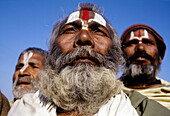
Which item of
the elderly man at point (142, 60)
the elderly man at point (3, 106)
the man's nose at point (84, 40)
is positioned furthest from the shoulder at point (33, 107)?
the elderly man at point (142, 60)

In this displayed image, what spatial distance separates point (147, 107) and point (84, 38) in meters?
0.96

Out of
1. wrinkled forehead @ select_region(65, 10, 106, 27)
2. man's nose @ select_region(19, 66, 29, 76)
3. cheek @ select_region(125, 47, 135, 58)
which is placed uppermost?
cheek @ select_region(125, 47, 135, 58)

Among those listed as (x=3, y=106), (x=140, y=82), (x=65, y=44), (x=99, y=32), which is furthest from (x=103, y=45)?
(x=140, y=82)

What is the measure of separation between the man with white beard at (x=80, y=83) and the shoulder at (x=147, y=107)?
5 cm

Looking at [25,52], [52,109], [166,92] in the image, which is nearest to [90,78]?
[52,109]

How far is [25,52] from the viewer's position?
442 cm

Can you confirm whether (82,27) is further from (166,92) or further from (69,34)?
(166,92)

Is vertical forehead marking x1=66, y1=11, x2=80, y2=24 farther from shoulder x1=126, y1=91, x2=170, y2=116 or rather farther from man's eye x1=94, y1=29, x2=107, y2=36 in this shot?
shoulder x1=126, y1=91, x2=170, y2=116

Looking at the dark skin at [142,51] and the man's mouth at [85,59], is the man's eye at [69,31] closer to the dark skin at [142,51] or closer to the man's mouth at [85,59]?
the man's mouth at [85,59]

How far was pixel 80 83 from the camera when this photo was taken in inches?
75.5

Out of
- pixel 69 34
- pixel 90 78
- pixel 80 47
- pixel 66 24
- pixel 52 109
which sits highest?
pixel 66 24

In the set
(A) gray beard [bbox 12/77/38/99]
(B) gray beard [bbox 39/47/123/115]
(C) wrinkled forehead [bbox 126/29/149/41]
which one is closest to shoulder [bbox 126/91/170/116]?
(B) gray beard [bbox 39/47/123/115]

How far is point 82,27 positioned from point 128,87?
6.17ft

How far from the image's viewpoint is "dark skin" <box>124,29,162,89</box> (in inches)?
145
